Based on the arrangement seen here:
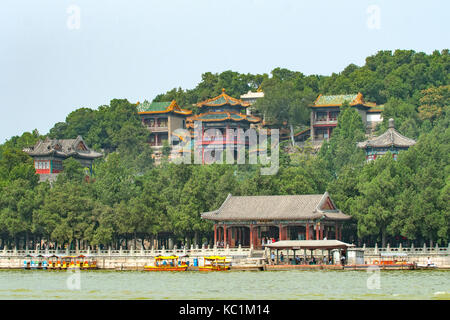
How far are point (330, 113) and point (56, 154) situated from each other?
26251 millimetres

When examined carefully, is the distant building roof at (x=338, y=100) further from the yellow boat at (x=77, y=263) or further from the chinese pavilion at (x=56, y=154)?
the yellow boat at (x=77, y=263)

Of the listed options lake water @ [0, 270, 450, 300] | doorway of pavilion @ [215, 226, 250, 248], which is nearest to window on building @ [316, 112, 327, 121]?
doorway of pavilion @ [215, 226, 250, 248]

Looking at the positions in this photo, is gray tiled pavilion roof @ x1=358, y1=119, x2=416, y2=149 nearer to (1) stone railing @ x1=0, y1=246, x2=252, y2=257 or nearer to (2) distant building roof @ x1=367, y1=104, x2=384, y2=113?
(2) distant building roof @ x1=367, y1=104, x2=384, y2=113

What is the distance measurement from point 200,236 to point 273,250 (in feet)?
31.6

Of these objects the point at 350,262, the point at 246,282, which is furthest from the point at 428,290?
the point at 350,262

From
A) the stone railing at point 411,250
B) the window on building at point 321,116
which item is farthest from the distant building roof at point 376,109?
the stone railing at point 411,250

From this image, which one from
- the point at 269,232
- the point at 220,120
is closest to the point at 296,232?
the point at 269,232

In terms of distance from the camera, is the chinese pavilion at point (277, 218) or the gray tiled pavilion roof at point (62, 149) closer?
the chinese pavilion at point (277, 218)

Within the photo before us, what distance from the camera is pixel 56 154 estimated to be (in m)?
99.9

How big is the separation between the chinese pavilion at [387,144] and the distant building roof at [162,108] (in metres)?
22.5

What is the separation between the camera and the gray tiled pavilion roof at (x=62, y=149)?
328 ft
